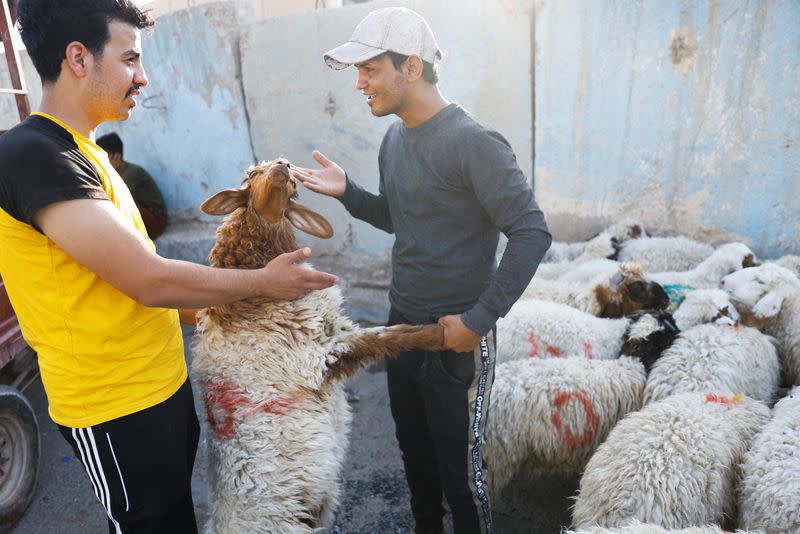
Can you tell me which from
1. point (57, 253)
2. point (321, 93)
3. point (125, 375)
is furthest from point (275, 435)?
point (321, 93)

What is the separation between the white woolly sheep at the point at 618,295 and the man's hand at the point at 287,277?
262cm

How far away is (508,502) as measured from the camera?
132 inches

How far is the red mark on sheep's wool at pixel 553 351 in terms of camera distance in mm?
3408

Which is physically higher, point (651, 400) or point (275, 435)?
point (275, 435)

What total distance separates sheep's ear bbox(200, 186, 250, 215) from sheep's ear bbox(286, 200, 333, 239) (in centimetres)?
19

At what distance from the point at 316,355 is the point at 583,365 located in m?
1.72

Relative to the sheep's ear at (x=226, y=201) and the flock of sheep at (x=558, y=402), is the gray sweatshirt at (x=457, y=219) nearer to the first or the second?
the flock of sheep at (x=558, y=402)

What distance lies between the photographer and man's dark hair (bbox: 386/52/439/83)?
2092mm

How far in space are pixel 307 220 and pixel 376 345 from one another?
2.06 feet

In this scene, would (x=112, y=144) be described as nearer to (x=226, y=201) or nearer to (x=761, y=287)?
(x=226, y=201)

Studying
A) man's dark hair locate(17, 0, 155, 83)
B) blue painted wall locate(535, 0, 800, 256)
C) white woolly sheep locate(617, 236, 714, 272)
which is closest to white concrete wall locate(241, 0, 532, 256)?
blue painted wall locate(535, 0, 800, 256)

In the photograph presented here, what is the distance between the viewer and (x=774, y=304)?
3324 millimetres

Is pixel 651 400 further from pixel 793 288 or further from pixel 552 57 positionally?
pixel 552 57

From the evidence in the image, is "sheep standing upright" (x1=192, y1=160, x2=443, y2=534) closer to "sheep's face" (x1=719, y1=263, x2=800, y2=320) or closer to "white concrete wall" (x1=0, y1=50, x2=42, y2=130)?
"sheep's face" (x1=719, y1=263, x2=800, y2=320)
